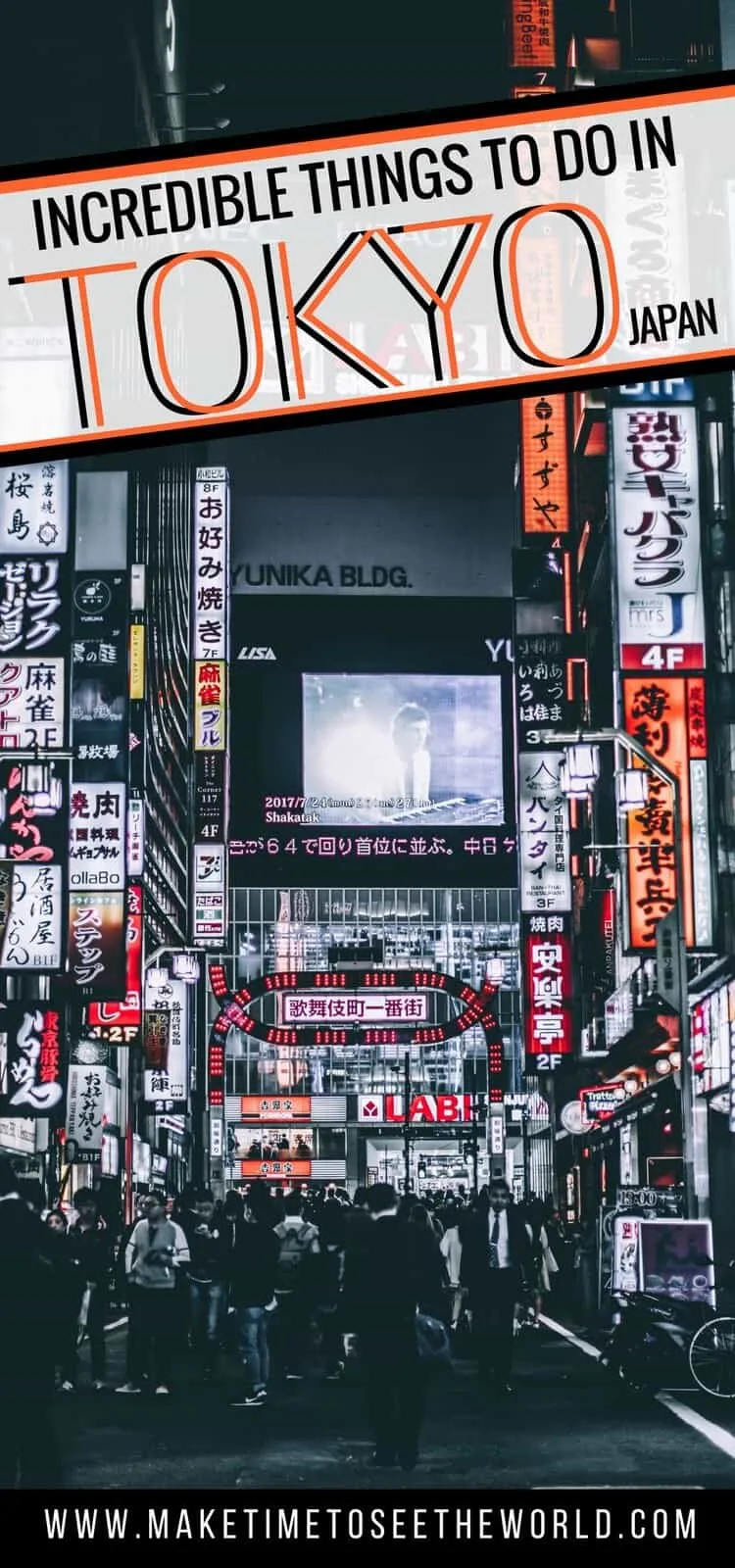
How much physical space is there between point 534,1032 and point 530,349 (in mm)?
37483

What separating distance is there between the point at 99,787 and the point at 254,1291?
14.3 m

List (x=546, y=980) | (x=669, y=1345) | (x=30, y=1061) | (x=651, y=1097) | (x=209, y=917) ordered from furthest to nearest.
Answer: (x=209, y=917) < (x=546, y=980) < (x=651, y=1097) < (x=30, y=1061) < (x=669, y=1345)

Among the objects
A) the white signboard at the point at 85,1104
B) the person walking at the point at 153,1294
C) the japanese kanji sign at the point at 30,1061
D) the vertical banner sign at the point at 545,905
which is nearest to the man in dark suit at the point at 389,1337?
the person walking at the point at 153,1294

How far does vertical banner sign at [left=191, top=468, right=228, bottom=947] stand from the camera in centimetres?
5253

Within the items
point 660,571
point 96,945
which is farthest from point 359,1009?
→ point 660,571

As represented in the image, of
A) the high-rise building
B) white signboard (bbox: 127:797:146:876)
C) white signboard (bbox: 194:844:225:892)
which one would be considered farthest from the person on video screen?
the high-rise building

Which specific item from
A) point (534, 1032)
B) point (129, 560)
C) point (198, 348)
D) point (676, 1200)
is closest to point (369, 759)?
point (534, 1032)

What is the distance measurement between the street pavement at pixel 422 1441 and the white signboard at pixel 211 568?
32.8 metres

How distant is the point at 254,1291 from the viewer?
18.4m

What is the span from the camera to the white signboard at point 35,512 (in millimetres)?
26922

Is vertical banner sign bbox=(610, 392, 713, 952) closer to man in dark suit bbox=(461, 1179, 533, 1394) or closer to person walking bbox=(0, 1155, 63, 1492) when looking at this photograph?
man in dark suit bbox=(461, 1179, 533, 1394)

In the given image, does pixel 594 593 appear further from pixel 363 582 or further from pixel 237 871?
pixel 363 582

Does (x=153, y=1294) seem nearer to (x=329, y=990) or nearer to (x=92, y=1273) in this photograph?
(x=92, y=1273)

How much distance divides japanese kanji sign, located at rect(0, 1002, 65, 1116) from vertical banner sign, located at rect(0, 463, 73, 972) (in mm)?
2134
